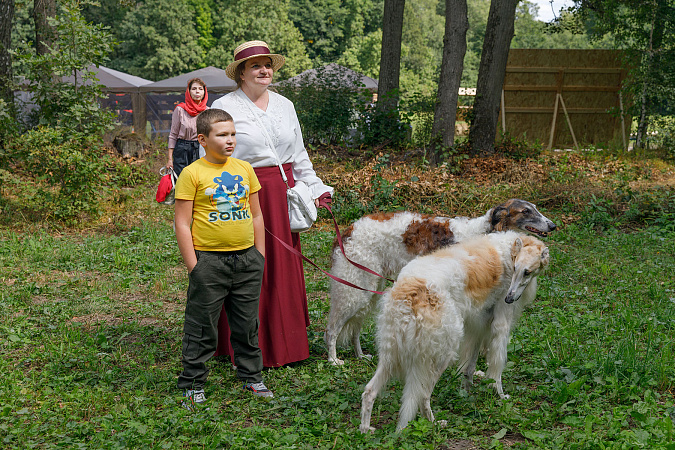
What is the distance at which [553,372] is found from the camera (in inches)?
170

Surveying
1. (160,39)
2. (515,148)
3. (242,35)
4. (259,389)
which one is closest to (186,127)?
(259,389)

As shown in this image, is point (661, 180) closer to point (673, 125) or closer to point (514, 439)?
point (673, 125)

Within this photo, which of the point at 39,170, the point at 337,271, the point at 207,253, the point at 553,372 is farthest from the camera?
the point at 39,170

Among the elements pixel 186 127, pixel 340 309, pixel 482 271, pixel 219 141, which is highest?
pixel 186 127

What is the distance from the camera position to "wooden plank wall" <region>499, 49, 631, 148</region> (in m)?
16.9

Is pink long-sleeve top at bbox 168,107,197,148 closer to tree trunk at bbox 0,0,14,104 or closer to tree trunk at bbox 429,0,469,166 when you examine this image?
tree trunk at bbox 0,0,14,104

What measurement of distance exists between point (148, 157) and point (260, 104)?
1124 cm

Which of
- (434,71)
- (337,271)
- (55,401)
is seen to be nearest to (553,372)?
(337,271)

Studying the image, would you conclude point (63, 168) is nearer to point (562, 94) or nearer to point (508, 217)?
point (508, 217)

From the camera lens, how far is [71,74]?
9.59 meters

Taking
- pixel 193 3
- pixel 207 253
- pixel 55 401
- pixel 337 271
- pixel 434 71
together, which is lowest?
pixel 55 401

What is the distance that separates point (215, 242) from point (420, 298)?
1.39 m

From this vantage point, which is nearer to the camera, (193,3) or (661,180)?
(661,180)

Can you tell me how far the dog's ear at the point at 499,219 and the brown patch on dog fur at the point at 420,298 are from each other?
4.78ft
